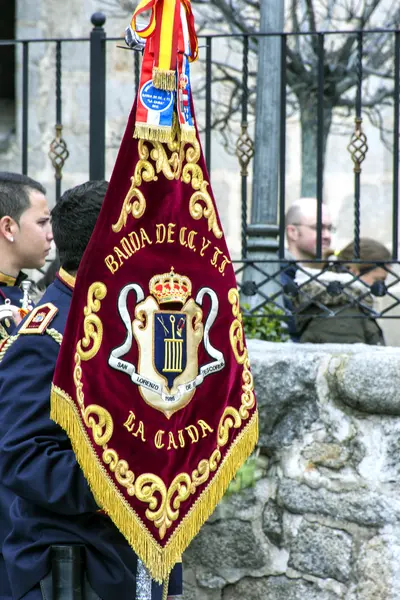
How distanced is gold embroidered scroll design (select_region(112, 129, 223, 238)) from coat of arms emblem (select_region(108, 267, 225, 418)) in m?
0.16

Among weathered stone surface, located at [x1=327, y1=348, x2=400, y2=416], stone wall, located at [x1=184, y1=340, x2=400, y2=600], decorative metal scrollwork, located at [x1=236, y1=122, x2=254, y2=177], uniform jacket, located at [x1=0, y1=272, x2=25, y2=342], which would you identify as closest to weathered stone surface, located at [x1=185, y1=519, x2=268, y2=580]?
stone wall, located at [x1=184, y1=340, x2=400, y2=600]

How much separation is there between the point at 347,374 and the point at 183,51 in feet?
4.88

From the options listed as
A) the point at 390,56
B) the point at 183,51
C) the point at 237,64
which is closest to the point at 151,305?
the point at 183,51

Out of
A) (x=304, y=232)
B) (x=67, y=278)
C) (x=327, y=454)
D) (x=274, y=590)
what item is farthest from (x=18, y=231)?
(x=304, y=232)

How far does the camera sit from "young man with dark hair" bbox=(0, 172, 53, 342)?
344cm

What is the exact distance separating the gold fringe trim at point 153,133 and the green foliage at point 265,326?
1.84 m

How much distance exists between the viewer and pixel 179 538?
2496mm

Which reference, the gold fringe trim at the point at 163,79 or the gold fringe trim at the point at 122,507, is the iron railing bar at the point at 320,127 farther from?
the gold fringe trim at the point at 122,507

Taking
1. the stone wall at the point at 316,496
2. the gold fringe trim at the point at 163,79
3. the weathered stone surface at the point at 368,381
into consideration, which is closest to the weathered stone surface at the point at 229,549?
the stone wall at the point at 316,496

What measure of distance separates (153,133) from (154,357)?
1.69 ft

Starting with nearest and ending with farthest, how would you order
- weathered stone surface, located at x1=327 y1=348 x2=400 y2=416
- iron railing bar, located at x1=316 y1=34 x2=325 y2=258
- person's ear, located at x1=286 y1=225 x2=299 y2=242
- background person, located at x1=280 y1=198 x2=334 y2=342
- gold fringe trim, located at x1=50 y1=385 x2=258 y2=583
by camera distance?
gold fringe trim, located at x1=50 y1=385 x2=258 y2=583, weathered stone surface, located at x1=327 y1=348 x2=400 y2=416, iron railing bar, located at x1=316 y1=34 x2=325 y2=258, background person, located at x1=280 y1=198 x2=334 y2=342, person's ear, located at x1=286 y1=225 x2=299 y2=242

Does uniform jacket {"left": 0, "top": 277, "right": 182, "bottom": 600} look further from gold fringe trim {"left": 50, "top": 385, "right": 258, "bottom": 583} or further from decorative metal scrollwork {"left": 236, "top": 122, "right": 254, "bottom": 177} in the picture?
decorative metal scrollwork {"left": 236, "top": 122, "right": 254, "bottom": 177}

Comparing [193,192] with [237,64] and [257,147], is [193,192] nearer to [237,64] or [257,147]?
[257,147]

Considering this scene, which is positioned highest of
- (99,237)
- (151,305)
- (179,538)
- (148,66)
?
(148,66)
